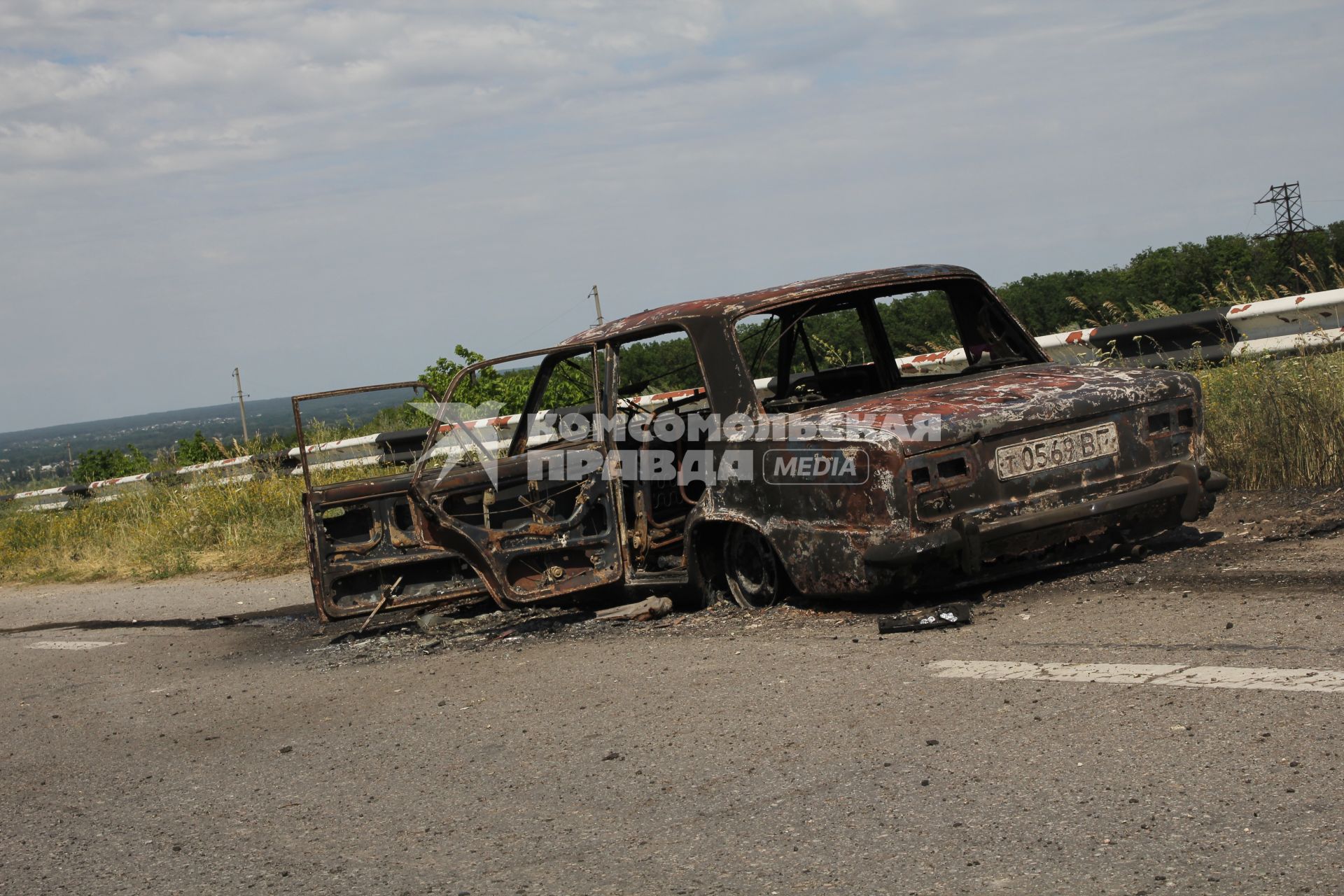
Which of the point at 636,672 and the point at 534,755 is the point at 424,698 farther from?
the point at 534,755

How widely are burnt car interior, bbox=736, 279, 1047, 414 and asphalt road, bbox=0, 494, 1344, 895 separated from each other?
1.36m

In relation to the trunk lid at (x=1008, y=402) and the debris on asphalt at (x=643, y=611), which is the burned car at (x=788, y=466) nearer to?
the trunk lid at (x=1008, y=402)

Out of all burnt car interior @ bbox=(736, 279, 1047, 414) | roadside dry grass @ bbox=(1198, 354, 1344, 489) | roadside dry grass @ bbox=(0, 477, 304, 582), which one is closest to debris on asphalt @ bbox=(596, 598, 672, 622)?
burnt car interior @ bbox=(736, 279, 1047, 414)

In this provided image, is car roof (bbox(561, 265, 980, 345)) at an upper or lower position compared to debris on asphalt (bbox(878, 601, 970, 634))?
upper

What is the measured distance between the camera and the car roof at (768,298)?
676 centimetres

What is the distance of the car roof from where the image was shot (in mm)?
6762

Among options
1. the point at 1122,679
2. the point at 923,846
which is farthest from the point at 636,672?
the point at 923,846

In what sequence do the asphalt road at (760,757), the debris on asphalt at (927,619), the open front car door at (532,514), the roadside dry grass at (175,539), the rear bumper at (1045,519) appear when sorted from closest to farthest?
1. the asphalt road at (760,757)
2. the rear bumper at (1045,519)
3. the debris on asphalt at (927,619)
4. the open front car door at (532,514)
5. the roadside dry grass at (175,539)

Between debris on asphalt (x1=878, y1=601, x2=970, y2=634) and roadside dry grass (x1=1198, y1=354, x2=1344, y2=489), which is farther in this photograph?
roadside dry grass (x1=1198, y1=354, x2=1344, y2=489)

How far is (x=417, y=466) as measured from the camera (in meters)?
7.34

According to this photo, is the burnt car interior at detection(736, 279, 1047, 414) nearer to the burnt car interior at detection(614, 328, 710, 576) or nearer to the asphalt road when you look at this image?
the burnt car interior at detection(614, 328, 710, 576)

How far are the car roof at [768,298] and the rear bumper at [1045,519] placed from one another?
1.64 metres

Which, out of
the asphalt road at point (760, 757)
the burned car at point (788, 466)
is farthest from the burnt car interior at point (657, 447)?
the asphalt road at point (760, 757)

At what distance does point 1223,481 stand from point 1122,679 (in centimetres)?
227
